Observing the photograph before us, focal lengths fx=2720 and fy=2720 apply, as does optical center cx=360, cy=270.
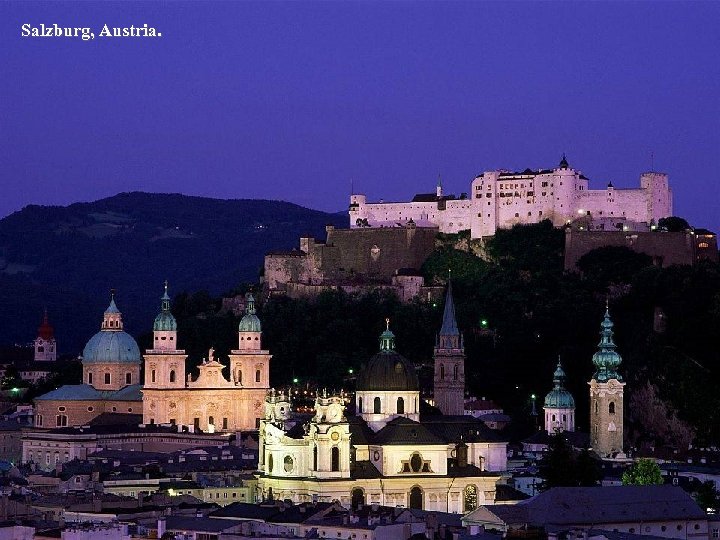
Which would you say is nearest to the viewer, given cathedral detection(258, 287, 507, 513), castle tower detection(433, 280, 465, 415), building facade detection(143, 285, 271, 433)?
cathedral detection(258, 287, 507, 513)

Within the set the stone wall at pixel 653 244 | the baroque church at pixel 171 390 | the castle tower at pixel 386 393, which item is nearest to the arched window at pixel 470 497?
the castle tower at pixel 386 393

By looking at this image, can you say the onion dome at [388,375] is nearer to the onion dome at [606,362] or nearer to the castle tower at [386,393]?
the castle tower at [386,393]

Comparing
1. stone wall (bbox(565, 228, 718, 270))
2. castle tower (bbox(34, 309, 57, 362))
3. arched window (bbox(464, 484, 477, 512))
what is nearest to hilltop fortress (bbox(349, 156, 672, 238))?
stone wall (bbox(565, 228, 718, 270))

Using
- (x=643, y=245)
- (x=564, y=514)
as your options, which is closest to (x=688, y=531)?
(x=564, y=514)

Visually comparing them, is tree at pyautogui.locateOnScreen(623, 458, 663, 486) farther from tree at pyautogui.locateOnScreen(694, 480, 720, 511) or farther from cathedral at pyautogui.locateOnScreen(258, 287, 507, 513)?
cathedral at pyautogui.locateOnScreen(258, 287, 507, 513)

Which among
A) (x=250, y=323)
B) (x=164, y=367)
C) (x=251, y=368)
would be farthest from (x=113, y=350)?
(x=251, y=368)

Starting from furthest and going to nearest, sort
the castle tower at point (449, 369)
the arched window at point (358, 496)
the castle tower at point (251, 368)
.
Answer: the castle tower at point (251, 368) < the castle tower at point (449, 369) < the arched window at point (358, 496)
